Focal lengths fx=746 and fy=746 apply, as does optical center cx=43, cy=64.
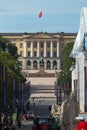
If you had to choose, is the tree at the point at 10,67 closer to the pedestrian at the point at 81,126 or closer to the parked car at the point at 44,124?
the parked car at the point at 44,124

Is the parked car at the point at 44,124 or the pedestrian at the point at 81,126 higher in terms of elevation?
the pedestrian at the point at 81,126

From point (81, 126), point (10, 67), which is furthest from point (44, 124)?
point (10, 67)

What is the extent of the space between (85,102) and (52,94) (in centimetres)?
10745

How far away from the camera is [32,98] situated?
127875 millimetres

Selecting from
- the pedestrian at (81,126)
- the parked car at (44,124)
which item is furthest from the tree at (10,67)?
the pedestrian at (81,126)

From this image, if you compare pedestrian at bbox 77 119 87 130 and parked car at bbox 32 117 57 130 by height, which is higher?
pedestrian at bbox 77 119 87 130

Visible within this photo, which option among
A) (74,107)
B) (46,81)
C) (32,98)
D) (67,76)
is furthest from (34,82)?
(74,107)

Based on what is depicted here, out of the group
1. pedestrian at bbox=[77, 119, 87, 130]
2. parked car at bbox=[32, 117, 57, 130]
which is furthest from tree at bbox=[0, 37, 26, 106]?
pedestrian at bbox=[77, 119, 87, 130]

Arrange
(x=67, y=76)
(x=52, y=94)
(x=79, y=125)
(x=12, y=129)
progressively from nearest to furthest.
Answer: (x=79, y=125) < (x=12, y=129) < (x=67, y=76) < (x=52, y=94)

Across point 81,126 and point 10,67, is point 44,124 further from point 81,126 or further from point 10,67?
point 10,67

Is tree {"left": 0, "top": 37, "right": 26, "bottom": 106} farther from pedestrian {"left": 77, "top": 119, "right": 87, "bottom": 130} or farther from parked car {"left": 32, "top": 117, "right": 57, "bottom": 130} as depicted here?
pedestrian {"left": 77, "top": 119, "right": 87, "bottom": 130}

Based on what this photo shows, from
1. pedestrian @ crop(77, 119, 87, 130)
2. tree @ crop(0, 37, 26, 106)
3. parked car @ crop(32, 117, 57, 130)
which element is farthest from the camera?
tree @ crop(0, 37, 26, 106)
